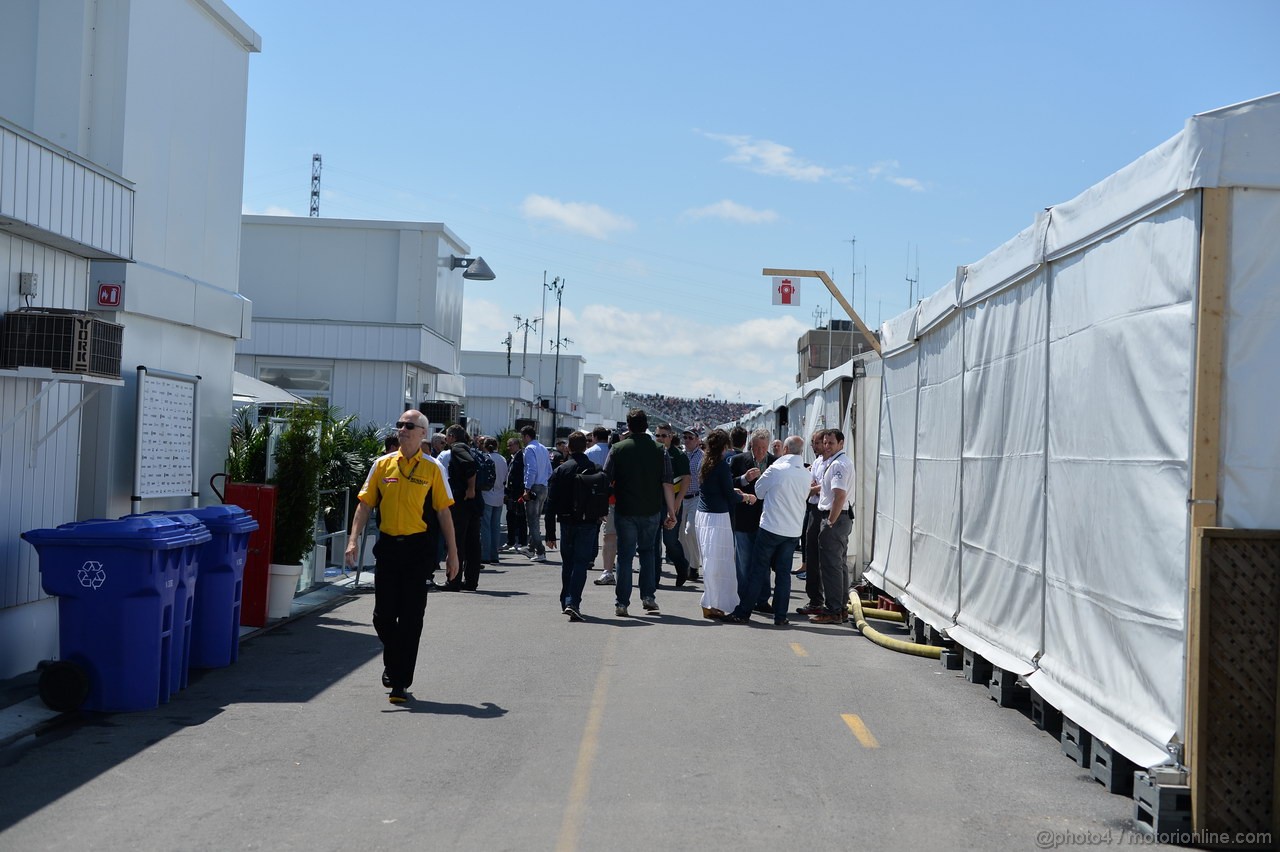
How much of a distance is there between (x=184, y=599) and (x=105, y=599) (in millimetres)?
739

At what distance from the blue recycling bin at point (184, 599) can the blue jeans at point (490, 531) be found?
10111 millimetres

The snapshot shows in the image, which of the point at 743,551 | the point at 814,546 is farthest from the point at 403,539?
the point at 814,546

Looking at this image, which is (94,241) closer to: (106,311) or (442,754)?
(106,311)

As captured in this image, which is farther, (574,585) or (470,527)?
(470,527)

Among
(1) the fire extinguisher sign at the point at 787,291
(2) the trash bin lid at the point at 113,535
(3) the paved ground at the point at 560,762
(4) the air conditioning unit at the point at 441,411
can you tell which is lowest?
(3) the paved ground at the point at 560,762

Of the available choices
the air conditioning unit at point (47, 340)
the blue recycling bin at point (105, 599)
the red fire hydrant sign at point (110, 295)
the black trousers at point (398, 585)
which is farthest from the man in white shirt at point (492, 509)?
the blue recycling bin at point (105, 599)

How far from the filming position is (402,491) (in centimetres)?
920

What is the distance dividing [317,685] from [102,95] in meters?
5.66

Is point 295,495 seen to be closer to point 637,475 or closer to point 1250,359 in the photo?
point 637,475

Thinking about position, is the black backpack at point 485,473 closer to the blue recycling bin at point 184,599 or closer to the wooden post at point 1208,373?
the blue recycling bin at point 184,599

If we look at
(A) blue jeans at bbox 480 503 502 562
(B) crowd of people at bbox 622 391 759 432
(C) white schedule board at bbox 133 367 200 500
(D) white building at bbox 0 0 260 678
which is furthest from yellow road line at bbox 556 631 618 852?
(B) crowd of people at bbox 622 391 759 432

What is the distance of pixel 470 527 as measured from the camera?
16.6m

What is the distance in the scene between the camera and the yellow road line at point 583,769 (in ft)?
19.0

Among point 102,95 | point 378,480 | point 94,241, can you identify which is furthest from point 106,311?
point 378,480
